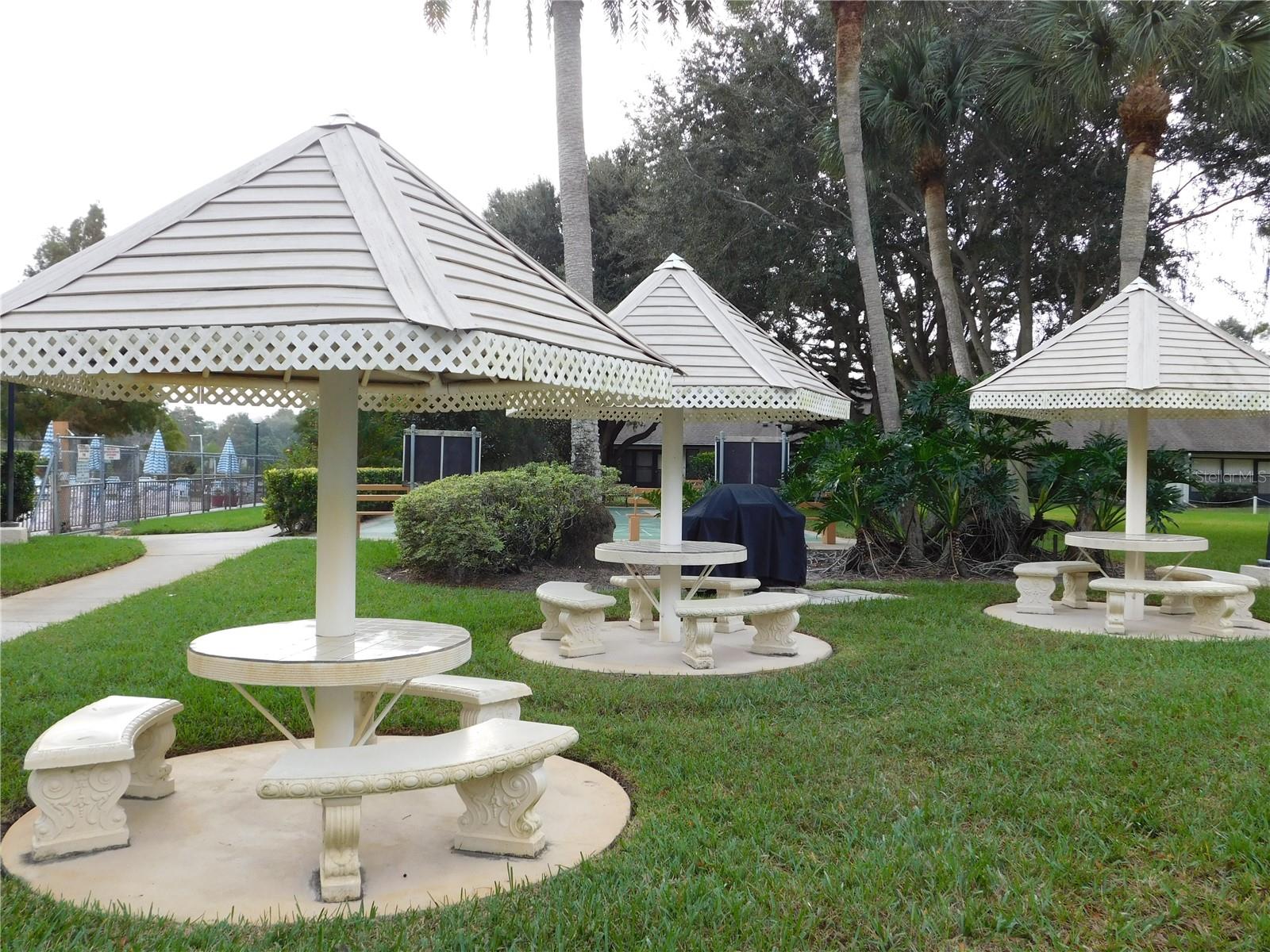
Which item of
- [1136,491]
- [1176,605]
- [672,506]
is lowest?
[1176,605]

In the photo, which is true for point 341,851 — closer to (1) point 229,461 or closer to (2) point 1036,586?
(2) point 1036,586

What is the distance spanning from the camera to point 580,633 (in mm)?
8250

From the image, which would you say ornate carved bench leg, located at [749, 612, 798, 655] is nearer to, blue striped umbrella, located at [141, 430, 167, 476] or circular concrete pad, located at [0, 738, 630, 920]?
circular concrete pad, located at [0, 738, 630, 920]

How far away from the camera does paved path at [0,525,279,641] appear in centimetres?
1008

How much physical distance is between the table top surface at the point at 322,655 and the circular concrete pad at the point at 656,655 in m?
3.41

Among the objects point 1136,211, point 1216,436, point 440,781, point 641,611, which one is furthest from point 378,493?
point 1216,436

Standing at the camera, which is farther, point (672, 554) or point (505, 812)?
point (672, 554)

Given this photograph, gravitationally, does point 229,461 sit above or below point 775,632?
above

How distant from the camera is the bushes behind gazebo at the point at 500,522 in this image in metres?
12.6

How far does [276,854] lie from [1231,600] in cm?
921

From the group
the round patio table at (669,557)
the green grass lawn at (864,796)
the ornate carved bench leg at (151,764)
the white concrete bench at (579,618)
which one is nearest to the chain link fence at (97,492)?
the green grass lawn at (864,796)

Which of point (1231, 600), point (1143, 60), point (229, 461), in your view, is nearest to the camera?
point (1231, 600)

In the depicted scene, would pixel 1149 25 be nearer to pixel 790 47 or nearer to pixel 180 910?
pixel 790 47

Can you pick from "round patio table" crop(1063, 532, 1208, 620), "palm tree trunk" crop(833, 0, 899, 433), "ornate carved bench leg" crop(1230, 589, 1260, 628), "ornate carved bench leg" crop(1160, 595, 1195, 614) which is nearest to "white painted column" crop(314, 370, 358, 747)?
"round patio table" crop(1063, 532, 1208, 620)
